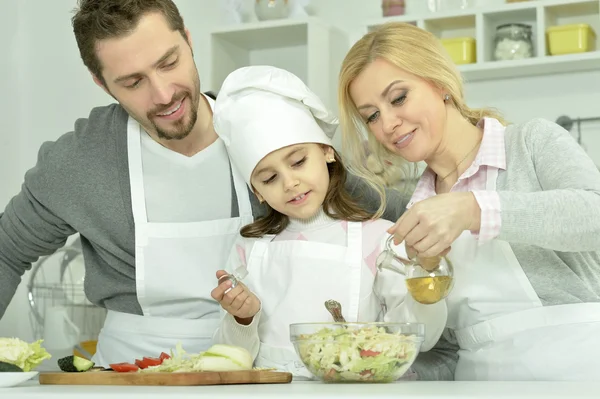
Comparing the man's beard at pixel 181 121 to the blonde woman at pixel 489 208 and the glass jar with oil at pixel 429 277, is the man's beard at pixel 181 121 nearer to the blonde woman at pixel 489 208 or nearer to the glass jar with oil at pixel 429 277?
the blonde woman at pixel 489 208

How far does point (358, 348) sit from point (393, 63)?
68cm

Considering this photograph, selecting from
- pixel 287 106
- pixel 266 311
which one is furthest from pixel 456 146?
pixel 266 311

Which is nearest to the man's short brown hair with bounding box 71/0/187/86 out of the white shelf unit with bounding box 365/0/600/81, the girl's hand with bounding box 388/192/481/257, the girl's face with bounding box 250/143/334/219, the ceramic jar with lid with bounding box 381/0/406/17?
the girl's face with bounding box 250/143/334/219

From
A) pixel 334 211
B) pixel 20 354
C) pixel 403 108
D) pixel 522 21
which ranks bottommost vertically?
pixel 20 354

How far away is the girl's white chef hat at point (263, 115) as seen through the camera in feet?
5.61

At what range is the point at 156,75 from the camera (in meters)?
1.92

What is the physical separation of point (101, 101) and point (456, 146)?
7.64 feet

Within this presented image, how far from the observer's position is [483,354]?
158 cm

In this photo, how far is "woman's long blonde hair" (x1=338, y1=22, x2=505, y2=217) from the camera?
169 cm

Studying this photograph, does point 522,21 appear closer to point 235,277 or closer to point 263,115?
point 263,115

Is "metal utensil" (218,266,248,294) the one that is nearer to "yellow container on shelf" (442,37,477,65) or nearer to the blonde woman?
the blonde woman

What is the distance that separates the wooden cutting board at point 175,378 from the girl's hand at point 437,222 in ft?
0.97

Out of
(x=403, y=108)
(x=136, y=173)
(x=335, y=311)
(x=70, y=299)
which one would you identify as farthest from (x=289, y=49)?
(x=335, y=311)

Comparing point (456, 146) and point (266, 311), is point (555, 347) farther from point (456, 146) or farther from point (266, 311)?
point (266, 311)
